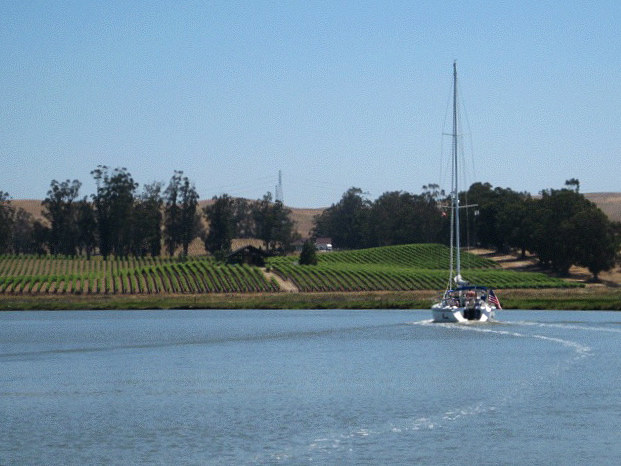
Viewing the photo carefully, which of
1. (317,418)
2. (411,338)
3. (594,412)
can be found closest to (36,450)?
(317,418)

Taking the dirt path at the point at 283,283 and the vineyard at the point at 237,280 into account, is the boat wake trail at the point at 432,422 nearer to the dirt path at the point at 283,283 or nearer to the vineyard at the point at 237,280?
the dirt path at the point at 283,283

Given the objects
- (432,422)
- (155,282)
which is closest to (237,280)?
(155,282)

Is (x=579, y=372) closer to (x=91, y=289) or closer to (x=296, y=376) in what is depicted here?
(x=296, y=376)

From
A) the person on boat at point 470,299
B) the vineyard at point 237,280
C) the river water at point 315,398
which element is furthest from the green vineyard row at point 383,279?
the river water at point 315,398

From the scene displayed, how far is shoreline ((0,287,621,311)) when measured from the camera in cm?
13025

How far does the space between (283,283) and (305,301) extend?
96.9 ft

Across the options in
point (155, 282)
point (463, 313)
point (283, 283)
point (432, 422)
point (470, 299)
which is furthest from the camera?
point (283, 283)

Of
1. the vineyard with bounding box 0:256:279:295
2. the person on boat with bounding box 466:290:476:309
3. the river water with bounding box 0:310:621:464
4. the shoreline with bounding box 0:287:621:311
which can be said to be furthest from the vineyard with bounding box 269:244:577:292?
the river water with bounding box 0:310:621:464

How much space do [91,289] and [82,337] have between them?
274 feet

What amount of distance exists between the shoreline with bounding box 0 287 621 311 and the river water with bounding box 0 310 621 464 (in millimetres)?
44269

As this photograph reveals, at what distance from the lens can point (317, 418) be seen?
3947cm

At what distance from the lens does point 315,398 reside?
149 feet

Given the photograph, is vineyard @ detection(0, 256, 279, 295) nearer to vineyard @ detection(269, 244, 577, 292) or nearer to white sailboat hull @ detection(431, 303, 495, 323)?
vineyard @ detection(269, 244, 577, 292)

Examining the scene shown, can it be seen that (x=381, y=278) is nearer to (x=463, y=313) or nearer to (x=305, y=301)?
(x=305, y=301)
